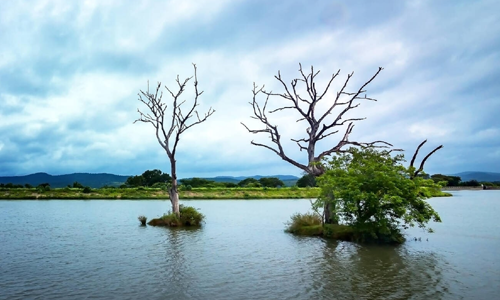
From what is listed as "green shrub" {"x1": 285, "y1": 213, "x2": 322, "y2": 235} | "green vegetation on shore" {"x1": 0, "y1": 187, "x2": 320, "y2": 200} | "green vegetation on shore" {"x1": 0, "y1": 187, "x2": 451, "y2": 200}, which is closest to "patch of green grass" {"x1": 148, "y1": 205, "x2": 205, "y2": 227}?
"green shrub" {"x1": 285, "y1": 213, "x2": 322, "y2": 235}

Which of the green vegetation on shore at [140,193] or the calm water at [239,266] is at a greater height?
the green vegetation on shore at [140,193]

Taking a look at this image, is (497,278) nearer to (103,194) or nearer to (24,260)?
(24,260)

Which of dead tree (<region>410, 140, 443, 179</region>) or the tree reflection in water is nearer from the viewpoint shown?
the tree reflection in water

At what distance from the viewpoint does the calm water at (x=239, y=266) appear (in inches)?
435

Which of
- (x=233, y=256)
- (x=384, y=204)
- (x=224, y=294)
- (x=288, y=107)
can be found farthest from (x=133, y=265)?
(x=288, y=107)

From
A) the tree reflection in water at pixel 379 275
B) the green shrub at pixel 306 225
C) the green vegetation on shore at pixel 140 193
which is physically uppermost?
the green vegetation on shore at pixel 140 193

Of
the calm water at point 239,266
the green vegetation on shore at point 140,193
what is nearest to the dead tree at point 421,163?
the calm water at point 239,266

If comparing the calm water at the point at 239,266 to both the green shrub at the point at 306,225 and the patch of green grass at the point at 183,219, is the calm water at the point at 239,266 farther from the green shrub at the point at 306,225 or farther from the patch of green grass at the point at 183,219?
the patch of green grass at the point at 183,219

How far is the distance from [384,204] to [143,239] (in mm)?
12554

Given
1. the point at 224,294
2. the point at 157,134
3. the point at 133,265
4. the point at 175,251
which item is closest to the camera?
the point at 224,294

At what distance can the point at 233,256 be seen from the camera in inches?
652

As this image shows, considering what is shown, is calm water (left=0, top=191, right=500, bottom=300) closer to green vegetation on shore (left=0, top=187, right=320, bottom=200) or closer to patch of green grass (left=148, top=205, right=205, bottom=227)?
patch of green grass (left=148, top=205, right=205, bottom=227)

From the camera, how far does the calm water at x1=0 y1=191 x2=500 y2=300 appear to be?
11.0 meters

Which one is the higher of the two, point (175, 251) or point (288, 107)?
point (288, 107)
